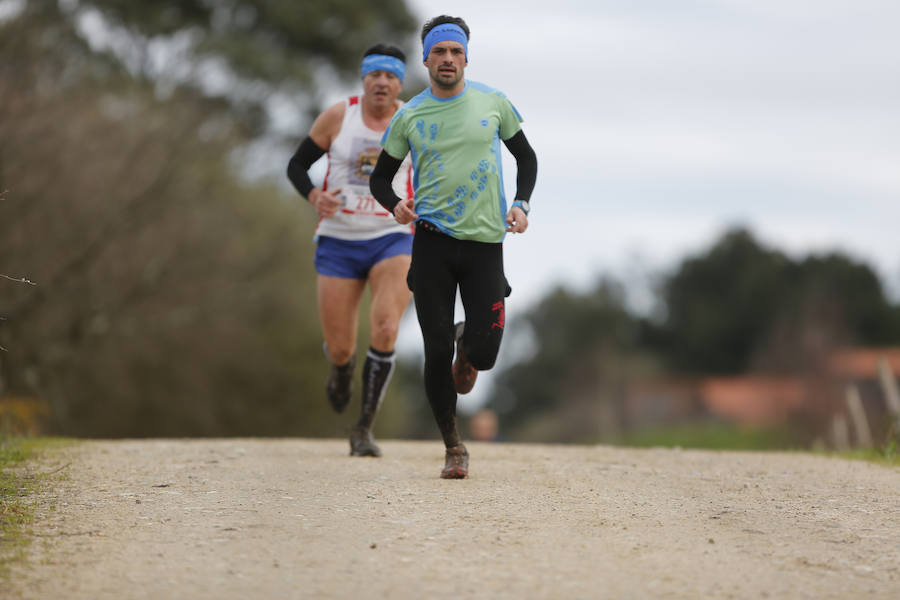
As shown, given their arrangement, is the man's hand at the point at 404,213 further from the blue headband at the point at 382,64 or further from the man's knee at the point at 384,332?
the blue headband at the point at 382,64

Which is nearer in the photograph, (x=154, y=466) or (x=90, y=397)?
(x=154, y=466)

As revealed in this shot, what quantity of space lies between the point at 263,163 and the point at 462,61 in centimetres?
2657

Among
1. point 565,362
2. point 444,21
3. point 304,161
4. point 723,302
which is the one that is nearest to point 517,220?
point 444,21

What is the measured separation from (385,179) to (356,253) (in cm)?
153

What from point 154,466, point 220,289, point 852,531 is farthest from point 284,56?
point 852,531

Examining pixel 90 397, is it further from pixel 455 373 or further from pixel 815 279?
pixel 815 279

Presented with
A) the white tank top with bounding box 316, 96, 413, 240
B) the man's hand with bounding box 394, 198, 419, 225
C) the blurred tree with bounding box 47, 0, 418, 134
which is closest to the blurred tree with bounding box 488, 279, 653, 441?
the blurred tree with bounding box 47, 0, 418, 134

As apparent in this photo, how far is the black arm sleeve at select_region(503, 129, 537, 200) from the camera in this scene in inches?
287

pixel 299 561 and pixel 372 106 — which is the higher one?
pixel 372 106

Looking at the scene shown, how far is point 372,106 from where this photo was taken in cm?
879

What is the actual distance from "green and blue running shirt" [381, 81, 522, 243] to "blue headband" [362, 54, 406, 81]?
165 cm

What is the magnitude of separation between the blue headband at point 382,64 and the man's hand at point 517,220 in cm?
215

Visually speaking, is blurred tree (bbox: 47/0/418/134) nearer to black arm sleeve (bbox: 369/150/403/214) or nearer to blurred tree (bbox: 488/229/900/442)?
blurred tree (bbox: 488/229/900/442)

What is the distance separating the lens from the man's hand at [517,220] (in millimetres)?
7012
